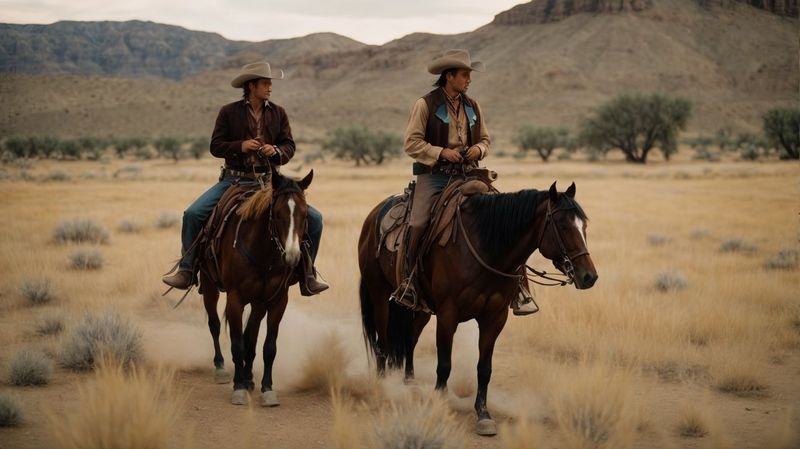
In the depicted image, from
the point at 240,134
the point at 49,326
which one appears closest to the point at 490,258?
the point at 240,134

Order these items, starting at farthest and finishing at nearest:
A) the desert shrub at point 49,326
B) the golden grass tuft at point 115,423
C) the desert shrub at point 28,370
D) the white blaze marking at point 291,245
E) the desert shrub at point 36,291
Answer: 1. the desert shrub at point 36,291
2. the desert shrub at point 49,326
3. the desert shrub at point 28,370
4. the white blaze marking at point 291,245
5. the golden grass tuft at point 115,423

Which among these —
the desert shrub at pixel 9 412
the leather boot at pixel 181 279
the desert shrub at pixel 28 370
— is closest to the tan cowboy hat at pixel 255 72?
the leather boot at pixel 181 279

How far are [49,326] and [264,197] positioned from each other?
468cm

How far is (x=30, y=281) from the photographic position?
11.0m

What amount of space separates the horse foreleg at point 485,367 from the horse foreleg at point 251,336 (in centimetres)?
223

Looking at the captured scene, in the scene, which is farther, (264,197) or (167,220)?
(167,220)

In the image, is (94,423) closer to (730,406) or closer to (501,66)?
(730,406)

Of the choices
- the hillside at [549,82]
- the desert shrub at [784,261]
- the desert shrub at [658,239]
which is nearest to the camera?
the desert shrub at [784,261]

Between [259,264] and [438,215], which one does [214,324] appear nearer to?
[259,264]

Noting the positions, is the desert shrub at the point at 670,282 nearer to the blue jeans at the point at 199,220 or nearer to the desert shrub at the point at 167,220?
the blue jeans at the point at 199,220

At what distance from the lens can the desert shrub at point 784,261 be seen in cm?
1367

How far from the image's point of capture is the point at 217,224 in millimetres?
7121

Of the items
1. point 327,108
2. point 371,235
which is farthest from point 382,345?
point 327,108

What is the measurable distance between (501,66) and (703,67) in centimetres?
3699
